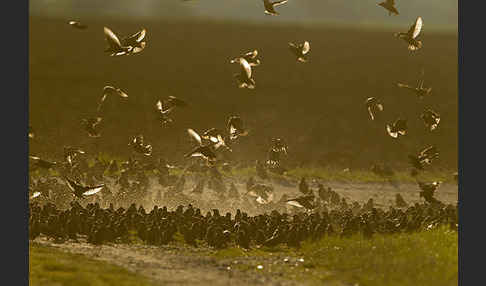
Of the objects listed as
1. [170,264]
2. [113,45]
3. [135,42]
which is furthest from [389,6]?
[170,264]

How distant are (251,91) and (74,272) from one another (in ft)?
130

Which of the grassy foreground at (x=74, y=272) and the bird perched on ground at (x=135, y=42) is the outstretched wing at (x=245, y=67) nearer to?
the bird perched on ground at (x=135, y=42)

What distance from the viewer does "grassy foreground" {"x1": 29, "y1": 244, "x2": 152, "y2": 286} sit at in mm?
14297

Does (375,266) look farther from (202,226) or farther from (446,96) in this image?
(446,96)

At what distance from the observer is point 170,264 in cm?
1631

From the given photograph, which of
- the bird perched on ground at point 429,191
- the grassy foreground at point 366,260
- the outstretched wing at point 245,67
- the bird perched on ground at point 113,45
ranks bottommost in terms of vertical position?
the grassy foreground at point 366,260

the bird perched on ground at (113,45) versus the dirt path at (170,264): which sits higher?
the bird perched on ground at (113,45)

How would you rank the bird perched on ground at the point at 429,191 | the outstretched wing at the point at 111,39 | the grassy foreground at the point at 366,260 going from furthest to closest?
the bird perched on ground at the point at 429,191 < the outstretched wing at the point at 111,39 < the grassy foreground at the point at 366,260

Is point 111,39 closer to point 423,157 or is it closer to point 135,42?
point 135,42

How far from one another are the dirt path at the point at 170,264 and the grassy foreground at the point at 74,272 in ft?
1.49

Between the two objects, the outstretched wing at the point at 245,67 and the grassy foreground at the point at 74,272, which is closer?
the grassy foreground at the point at 74,272

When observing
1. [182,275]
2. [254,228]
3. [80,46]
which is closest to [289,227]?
[254,228]

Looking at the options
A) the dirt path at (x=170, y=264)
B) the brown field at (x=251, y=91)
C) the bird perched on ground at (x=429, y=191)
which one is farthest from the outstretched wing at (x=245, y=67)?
the brown field at (x=251, y=91)

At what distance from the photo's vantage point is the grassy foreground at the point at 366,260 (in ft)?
50.3
